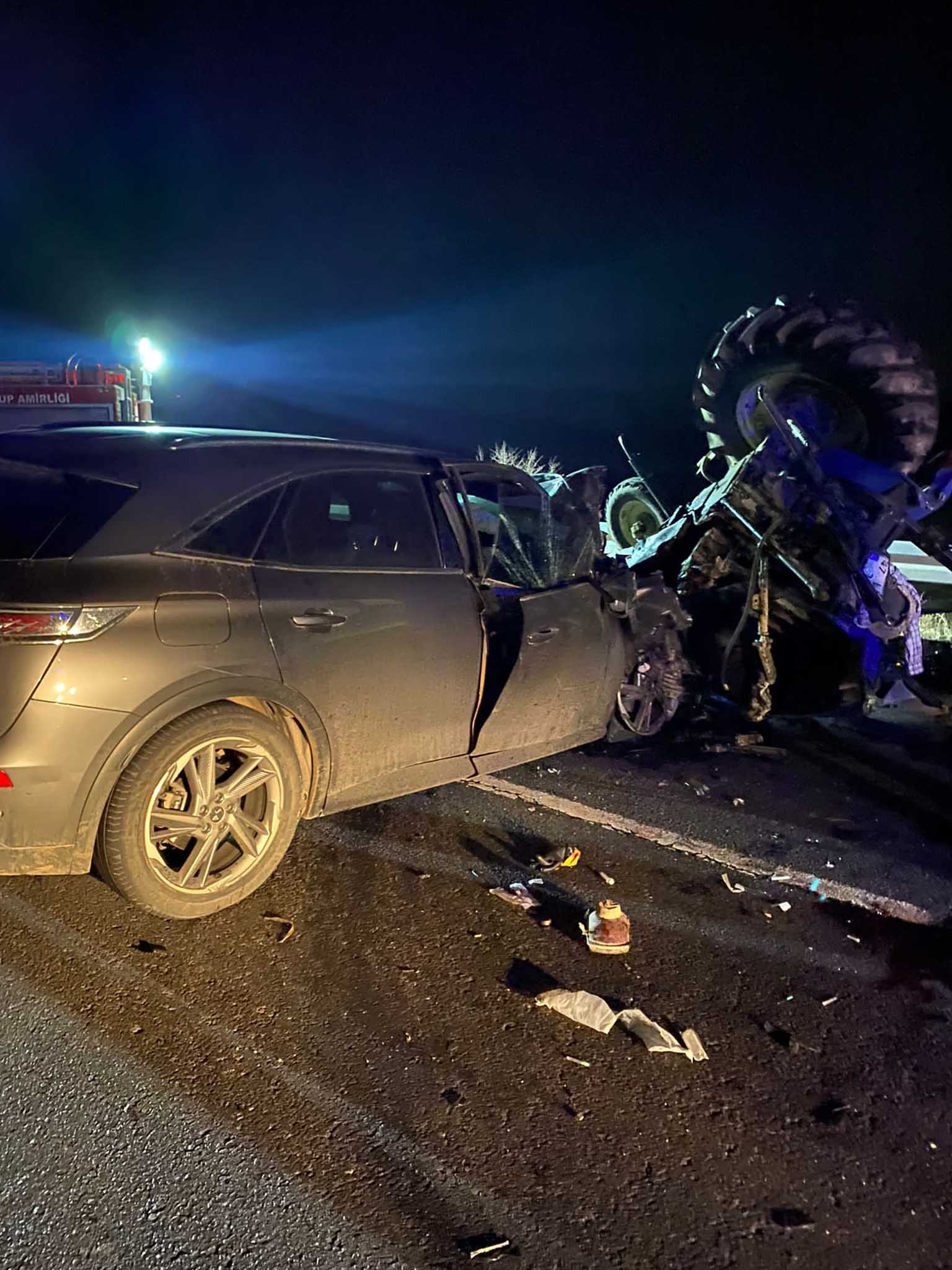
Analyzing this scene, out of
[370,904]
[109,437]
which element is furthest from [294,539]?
[370,904]

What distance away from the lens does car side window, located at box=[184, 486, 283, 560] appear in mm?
3527

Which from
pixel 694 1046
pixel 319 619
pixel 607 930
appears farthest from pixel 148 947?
pixel 694 1046

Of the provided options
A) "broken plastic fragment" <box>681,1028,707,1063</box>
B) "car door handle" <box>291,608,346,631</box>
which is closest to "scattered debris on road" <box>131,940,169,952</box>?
"car door handle" <box>291,608,346,631</box>

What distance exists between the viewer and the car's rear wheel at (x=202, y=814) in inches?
132

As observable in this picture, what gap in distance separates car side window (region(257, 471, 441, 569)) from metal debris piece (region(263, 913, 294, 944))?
137 cm

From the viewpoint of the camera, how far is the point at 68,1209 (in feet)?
7.61

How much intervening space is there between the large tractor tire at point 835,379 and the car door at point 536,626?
257cm

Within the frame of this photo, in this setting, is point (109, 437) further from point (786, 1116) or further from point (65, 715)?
point (786, 1116)

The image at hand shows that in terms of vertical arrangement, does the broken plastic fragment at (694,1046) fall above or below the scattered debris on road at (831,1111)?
above

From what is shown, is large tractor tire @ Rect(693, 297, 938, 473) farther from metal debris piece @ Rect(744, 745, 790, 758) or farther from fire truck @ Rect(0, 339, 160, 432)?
fire truck @ Rect(0, 339, 160, 432)

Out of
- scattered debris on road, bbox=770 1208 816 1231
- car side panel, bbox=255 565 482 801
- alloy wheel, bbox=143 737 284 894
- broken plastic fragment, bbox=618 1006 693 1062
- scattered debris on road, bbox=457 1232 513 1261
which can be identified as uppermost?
car side panel, bbox=255 565 482 801

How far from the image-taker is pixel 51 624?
3.11 metres

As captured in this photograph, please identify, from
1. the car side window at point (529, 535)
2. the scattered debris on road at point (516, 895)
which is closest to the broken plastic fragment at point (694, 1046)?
the scattered debris on road at point (516, 895)

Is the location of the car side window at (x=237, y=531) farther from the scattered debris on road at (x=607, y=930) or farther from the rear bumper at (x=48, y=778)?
the scattered debris on road at (x=607, y=930)
